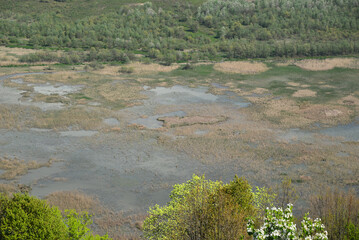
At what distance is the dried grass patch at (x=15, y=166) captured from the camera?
47.9 metres

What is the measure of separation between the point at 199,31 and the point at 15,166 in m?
141

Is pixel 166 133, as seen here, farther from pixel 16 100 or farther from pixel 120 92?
pixel 16 100

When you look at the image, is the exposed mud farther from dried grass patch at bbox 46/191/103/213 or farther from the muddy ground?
dried grass patch at bbox 46/191/103/213

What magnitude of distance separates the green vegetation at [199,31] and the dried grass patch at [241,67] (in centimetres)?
1339

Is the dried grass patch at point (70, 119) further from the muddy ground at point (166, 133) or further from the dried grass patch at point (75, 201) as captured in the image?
the dried grass patch at point (75, 201)

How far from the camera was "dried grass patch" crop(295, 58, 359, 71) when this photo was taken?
116500 mm

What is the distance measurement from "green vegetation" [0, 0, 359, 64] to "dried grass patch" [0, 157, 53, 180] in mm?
77795

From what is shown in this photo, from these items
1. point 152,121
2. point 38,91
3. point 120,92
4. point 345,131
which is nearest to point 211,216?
point 152,121

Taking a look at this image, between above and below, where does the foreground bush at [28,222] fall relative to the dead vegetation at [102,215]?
above

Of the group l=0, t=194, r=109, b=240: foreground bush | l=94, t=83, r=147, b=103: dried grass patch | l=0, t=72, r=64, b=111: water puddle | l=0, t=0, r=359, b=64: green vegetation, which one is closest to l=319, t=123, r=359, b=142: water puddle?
l=94, t=83, r=147, b=103: dried grass patch

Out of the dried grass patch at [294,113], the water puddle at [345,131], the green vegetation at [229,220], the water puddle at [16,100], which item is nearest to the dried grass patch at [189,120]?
the dried grass patch at [294,113]

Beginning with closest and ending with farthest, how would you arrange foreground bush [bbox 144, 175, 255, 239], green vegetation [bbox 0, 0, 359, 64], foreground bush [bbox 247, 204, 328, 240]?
foreground bush [bbox 247, 204, 328, 240] < foreground bush [bbox 144, 175, 255, 239] < green vegetation [bbox 0, 0, 359, 64]

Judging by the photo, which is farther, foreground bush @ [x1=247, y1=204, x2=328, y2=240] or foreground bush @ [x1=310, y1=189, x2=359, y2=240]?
foreground bush @ [x1=310, y1=189, x2=359, y2=240]

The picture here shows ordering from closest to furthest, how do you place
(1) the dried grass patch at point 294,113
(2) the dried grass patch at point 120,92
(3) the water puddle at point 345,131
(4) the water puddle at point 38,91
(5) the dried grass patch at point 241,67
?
(3) the water puddle at point 345,131 < (1) the dried grass patch at point 294,113 < (4) the water puddle at point 38,91 < (2) the dried grass patch at point 120,92 < (5) the dried grass patch at point 241,67
